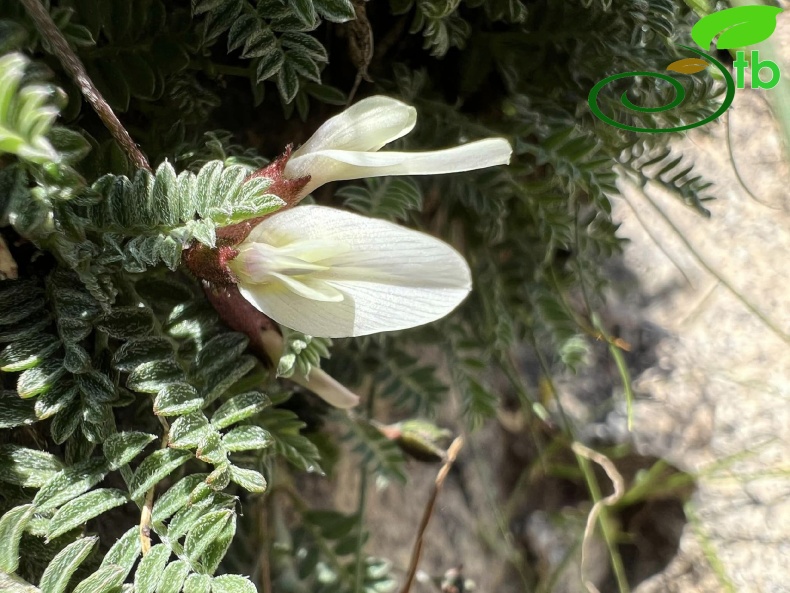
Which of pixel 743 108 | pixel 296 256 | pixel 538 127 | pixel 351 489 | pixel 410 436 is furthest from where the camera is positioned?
pixel 743 108

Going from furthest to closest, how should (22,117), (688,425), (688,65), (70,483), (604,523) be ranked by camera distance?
(688,425)
(604,523)
(688,65)
(70,483)
(22,117)

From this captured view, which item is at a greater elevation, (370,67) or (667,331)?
(370,67)

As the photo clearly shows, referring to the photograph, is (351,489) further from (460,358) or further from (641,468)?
(641,468)

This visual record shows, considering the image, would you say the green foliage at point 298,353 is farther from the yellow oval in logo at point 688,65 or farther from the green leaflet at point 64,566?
the yellow oval in logo at point 688,65

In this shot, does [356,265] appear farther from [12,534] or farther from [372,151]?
[12,534]

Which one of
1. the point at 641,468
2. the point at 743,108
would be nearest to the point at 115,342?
the point at 641,468

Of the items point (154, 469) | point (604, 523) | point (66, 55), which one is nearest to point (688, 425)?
point (604, 523)
